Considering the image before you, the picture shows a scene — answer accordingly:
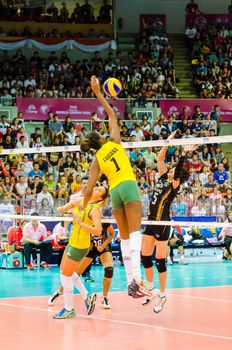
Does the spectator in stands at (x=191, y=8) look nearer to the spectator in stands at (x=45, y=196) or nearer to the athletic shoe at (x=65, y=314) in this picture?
the spectator in stands at (x=45, y=196)

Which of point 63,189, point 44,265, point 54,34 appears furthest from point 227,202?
point 54,34

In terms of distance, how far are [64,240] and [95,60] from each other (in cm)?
1362

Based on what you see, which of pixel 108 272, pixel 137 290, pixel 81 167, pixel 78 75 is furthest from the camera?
pixel 78 75

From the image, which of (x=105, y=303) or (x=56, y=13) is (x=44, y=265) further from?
(x=56, y=13)

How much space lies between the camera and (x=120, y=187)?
9.55 metres

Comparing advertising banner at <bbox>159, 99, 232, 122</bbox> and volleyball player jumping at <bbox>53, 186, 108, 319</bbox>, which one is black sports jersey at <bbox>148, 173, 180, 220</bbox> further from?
advertising banner at <bbox>159, 99, 232, 122</bbox>

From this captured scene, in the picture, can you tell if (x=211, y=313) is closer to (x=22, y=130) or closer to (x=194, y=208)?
(x=194, y=208)

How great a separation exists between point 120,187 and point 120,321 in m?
2.10

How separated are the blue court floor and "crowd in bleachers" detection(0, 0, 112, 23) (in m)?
15.6

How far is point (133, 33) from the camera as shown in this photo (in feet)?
118

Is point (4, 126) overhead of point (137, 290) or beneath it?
overhead

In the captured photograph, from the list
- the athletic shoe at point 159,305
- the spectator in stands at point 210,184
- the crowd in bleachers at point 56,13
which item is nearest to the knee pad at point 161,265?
the athletic shoe at point 159,305

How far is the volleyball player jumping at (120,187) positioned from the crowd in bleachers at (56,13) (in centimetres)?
2354

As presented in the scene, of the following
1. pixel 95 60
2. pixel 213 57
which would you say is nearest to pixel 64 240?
pixel 95 60
